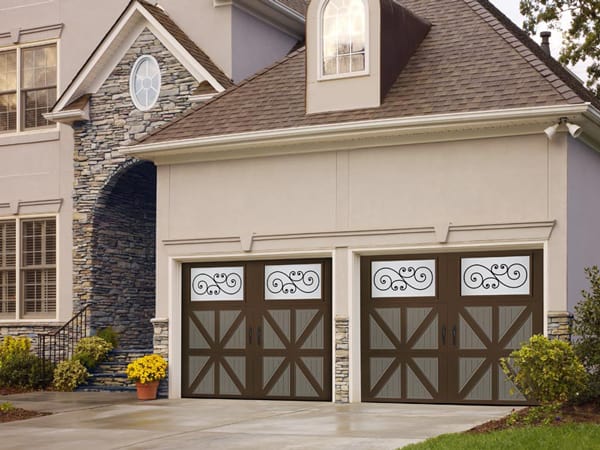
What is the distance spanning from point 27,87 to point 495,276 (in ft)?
44.4

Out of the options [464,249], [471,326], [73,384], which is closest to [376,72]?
[464,249]

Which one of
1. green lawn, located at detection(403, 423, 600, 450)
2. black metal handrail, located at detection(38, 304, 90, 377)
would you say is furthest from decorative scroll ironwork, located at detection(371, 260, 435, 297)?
black metal handrail, located at detection(38, 304, 90, 377)

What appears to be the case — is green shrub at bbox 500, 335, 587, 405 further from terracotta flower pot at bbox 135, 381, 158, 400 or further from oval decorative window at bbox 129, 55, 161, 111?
oval decorative window at bbox 129, 55, 161, 111

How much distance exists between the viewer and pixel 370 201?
1892 centimetres

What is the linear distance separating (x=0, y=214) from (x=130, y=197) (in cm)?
330

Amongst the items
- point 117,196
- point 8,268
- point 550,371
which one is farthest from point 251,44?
point 550,371

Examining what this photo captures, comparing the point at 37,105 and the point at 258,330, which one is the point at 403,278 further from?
the point at 37,105

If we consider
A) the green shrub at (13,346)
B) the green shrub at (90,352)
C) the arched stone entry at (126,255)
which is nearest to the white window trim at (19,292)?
the green shrub at (13,346)

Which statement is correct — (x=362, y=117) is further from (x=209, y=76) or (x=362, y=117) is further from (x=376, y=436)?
(x=376, y=436)

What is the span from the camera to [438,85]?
19.0 metres

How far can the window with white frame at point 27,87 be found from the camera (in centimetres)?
2608

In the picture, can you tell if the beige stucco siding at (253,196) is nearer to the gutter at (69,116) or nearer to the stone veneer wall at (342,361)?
the stone veneer wall at (342,361)

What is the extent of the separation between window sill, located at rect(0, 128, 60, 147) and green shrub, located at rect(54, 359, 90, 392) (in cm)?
585

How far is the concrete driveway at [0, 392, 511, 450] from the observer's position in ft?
45.3
